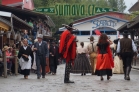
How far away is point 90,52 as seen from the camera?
Result: 20.8 m

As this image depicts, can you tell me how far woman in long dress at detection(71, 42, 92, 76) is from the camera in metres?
21.0

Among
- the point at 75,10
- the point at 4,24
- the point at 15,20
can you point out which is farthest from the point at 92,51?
the point at 75,10

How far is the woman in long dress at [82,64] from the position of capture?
20953mm

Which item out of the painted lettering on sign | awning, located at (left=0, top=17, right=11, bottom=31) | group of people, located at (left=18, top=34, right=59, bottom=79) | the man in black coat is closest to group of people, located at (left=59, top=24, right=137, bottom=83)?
group of people, located at (left=18, top=34, right=59, bottom=79)

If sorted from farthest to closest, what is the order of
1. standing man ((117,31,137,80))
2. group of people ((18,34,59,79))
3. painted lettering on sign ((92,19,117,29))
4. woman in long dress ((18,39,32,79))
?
painted lettering on sign ((92,19,117,29)) < woman in long dress ((18,39,32,79)) < group of people ((18,34,59,79)) < standing man ((117,31,137,80))

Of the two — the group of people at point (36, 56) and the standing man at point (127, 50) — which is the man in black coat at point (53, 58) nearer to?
the group of people at point (36, 56)

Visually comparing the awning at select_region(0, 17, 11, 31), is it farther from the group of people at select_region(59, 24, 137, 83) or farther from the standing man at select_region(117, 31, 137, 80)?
the standing man at select_region(117, 31, 137, 80)

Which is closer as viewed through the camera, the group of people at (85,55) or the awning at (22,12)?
the group of people at (85,55)

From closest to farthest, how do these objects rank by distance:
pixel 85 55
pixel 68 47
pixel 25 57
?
pixel 68 47
pixel 25 57
pixel 85 55

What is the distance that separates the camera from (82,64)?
21.2 metres

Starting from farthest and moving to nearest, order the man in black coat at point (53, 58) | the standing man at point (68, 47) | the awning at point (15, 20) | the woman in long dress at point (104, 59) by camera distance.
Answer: the man in black coat at point (53, 58) < the awning at point (15, 20) < the woman in long dress at point (104, 59) < the standing man at point (68, 47)

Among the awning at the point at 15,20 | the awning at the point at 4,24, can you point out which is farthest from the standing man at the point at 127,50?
the awning at the point at 15,20

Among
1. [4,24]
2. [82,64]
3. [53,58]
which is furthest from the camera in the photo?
[53,58]

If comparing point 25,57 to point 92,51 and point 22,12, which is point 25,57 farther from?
point 22,12
